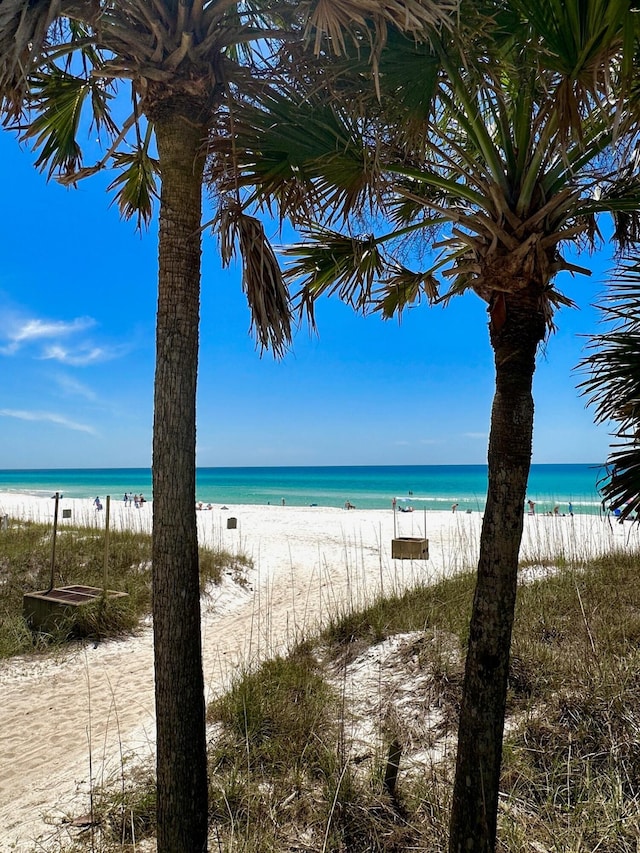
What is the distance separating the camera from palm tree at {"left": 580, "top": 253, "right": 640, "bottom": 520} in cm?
298

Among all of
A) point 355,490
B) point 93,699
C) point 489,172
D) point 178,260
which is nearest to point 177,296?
point 178,260

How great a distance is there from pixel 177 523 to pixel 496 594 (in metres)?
1.60

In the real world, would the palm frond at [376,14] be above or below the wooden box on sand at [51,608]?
above

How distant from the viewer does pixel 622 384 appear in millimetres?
3219

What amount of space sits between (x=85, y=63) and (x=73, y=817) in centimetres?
484

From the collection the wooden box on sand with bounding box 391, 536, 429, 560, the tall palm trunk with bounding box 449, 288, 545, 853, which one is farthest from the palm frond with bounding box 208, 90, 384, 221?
the wooden box on sand with bounding box 391, 536, 429, 560

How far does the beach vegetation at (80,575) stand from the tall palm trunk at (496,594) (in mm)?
6005

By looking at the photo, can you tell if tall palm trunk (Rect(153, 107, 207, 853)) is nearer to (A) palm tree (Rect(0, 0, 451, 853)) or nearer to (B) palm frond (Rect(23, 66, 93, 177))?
(A) palm tree (Rect(0, 0, 451, 853))

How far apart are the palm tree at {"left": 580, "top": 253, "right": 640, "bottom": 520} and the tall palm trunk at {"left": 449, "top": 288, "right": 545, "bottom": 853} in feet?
2.26

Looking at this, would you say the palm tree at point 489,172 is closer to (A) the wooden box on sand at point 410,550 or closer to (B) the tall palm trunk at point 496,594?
(B) the tall palm trunk at point 496,594

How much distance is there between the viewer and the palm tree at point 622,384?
298 cm

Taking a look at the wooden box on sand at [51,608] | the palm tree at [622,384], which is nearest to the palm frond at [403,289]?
the palm tree at [622,384]

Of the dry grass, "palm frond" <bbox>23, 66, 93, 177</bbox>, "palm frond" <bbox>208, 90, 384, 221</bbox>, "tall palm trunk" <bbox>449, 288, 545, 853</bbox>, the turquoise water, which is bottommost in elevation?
the turquoise water

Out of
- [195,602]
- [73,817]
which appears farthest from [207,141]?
[73,817]
